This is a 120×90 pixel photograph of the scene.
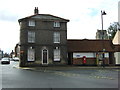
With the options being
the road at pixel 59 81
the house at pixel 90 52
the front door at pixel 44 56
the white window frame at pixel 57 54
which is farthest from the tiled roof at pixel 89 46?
the road at pixel 59 81

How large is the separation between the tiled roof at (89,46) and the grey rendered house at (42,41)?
9.01 feet

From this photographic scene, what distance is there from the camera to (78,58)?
134 feet

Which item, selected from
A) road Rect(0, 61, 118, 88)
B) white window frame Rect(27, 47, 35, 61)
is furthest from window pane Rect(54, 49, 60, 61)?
road Rect(0, 61, 118, 88)

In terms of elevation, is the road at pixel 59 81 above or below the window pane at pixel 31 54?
below

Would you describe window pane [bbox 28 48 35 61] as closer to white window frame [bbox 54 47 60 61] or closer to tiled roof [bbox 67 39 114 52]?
white window frame [bbox 54 47 60 61]

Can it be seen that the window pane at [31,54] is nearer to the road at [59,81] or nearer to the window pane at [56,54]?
the window pane at [56,54]

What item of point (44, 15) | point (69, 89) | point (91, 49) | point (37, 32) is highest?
point (44, 15)

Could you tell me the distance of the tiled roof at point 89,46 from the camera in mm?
41375

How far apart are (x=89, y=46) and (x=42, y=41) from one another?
903 centimetres

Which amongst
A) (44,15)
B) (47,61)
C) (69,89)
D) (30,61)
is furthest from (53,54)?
(69,89)

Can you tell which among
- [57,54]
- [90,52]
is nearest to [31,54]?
[57,54]

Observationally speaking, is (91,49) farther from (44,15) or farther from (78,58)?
(44,15)

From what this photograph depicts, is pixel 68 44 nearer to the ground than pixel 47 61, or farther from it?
Result: farther from it

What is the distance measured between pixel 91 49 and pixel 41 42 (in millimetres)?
9220
